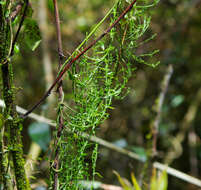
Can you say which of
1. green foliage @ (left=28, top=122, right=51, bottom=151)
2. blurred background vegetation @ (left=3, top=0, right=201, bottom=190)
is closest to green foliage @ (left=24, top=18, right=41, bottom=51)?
green foliage @ (left=28, top=122, right=51, bottom=151)

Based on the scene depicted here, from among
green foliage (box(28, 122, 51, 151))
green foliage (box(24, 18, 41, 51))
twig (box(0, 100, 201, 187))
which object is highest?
green foliage (box(24, 18, 41, 51))

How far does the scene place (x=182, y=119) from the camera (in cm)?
169

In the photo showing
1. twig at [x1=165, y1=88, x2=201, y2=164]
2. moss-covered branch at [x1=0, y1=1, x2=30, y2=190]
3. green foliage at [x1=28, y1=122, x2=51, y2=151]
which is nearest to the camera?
moss-covered branch at [x1=0, y1=1, x2=30, y2=190]

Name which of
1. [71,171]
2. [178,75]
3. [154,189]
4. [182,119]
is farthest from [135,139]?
[71,171]

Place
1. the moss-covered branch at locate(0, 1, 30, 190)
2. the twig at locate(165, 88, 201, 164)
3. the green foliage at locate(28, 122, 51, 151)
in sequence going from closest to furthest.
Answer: the moss-covered branch at locate(0, 1, 30, 190), the green foliage at locate(28, 122, 51, 151), the twig at locate(165, 88, 201, 164)

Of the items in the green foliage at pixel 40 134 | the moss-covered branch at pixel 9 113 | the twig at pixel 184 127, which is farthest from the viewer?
the twig at pixel 184 127

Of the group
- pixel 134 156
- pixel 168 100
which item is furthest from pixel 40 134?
pixel 168 100

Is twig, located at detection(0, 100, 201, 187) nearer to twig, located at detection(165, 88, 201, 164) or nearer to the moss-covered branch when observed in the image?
the moss-covered branch

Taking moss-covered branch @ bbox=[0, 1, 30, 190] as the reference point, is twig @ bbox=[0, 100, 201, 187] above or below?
below

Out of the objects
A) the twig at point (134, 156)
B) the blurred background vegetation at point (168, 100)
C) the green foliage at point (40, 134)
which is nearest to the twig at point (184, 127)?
the blurred background vegetation at point (168, 100)

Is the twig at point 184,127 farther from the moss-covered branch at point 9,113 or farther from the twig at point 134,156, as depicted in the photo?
the moss-covered branch at point 9,113

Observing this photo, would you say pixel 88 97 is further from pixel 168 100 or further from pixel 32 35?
pixel 168 100

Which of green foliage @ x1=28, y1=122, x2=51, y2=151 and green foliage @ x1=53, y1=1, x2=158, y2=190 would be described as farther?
green foliage @ x1=28, y1=122, x2=51, y2=151

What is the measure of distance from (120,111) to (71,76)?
1.47 meters
